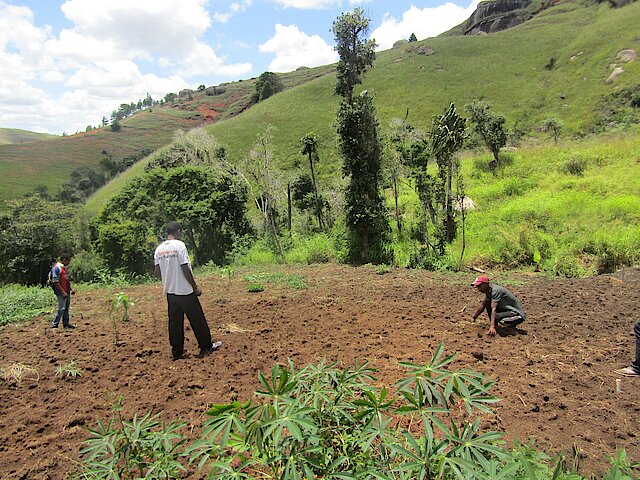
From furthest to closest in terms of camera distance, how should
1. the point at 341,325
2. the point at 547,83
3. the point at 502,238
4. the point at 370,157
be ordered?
the point at 547,83 → the point at 370,157 → the point at 502,238 → the point at 341,325

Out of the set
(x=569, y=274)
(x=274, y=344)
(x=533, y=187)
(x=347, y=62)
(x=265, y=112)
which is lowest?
(x=569, y=274)

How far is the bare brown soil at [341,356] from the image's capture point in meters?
3.37

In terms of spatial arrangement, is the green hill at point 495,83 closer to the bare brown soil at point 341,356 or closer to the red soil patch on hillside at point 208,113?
the bare brown soil at point 341,356

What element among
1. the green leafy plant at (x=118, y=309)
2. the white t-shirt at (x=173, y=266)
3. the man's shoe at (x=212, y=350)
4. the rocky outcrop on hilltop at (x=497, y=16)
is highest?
the rocky outcrop on hilltop at (x=497, y=16)

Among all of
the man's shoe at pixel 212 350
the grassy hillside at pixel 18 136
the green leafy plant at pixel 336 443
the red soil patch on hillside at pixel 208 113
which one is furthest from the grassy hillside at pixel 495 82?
the grassy hillside at pixel 18 136

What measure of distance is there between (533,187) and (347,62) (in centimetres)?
953

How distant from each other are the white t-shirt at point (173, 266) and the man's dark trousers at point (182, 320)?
89mm

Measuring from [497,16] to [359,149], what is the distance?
87.7m

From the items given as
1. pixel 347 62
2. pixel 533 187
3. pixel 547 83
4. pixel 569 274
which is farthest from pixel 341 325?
pixel 547 83

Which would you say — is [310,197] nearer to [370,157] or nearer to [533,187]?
[370,157]

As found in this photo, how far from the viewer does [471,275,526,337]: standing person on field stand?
17.1 feet

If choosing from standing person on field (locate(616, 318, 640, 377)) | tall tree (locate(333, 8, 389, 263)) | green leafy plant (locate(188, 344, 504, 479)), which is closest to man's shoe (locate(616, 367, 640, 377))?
standing person on field (locate(616, 318, 640, 377))

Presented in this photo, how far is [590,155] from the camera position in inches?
671

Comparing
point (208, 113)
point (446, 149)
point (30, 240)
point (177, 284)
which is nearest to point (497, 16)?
point (208, 113)
